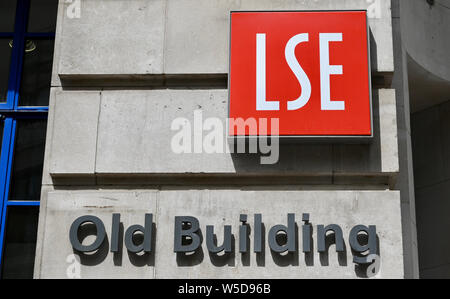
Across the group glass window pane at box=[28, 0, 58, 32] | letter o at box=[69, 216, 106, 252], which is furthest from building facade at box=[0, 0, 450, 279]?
glass window pane at box=[28, 0, 58, 32]

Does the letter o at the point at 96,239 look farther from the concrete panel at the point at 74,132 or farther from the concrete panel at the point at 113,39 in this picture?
the concrete panel at the point at 113,39

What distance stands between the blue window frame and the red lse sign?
320 centimetres

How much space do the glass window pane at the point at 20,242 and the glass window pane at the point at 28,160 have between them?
9.3 inches

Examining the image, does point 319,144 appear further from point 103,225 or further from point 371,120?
point 103,225

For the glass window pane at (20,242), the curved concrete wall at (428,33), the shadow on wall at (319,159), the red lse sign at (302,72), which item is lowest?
the glass window pane at (20,242)

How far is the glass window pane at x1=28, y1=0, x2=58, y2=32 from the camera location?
38.5 ft

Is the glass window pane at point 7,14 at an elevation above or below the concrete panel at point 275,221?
above

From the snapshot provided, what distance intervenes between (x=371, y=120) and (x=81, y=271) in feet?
12.8

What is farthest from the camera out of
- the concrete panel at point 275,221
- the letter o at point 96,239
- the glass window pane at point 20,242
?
the glass window pane at point 20,242

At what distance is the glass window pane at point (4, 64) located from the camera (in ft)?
37.5

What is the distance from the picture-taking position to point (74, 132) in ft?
32.3

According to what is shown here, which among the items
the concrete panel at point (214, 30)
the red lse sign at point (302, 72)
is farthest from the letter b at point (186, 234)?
the concrete panel at point (214, 30)

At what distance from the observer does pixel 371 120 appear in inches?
370

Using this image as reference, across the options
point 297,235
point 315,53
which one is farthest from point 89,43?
point 297,235
